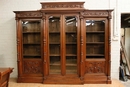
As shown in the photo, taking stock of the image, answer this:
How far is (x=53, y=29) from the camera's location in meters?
3.68

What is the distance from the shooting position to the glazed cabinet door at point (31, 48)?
3707 mm

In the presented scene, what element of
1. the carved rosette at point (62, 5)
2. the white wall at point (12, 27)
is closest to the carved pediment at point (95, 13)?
the carved rosette at point (62, 5)

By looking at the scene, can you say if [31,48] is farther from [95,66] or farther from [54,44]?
[95,66]

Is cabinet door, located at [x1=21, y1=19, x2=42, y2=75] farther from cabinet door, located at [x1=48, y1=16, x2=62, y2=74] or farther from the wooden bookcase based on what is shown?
cabinet door, located at [x1=48, y1=16, x2=62, y2=74]

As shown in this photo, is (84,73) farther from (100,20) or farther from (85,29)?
(100,20)

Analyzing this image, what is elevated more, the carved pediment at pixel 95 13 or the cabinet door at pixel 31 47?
the carved pediment at pixel 95 13

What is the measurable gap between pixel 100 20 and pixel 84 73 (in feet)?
4.91

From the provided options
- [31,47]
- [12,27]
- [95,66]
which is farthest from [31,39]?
[95,66]

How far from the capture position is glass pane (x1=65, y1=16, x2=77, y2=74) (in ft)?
11.9

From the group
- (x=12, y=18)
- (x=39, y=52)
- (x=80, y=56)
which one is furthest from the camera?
(x=12, y=18)

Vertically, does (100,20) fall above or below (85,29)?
above

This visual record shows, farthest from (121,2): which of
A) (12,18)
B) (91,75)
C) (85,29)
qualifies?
(12,18)

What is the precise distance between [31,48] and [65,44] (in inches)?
40.1

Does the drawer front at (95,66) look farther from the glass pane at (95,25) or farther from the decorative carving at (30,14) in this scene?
the decorative carving at (30,14)
